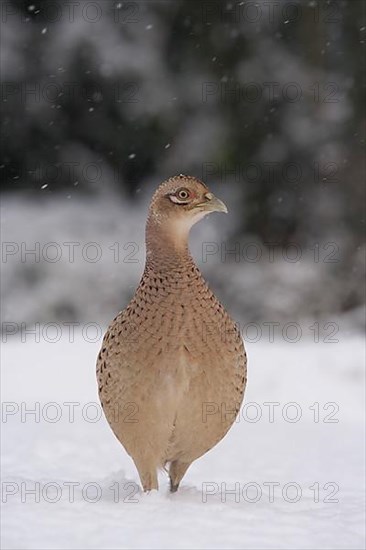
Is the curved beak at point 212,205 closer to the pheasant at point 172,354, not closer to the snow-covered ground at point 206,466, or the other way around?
the pheasant at point 172,354

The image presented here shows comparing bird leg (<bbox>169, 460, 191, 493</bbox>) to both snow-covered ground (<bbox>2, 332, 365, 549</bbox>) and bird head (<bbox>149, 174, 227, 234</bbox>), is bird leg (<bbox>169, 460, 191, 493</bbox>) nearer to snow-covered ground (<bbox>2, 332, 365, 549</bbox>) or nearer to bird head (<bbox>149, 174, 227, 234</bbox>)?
snow-covered ground (<bbox>2, 332, 365, 549</bbox>)

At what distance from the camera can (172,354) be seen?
12.9ft

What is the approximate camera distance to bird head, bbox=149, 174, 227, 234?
3992 mm

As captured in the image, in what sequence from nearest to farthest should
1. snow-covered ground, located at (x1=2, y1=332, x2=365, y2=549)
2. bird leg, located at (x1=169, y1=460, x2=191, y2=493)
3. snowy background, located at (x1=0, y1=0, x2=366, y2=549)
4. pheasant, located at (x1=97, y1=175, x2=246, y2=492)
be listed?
snow-covered ground, located at (x1=2, y1=332, x2=365, y2=549) < pheasant, located at (x1=97, y1=175, x2=246, y2=492) < bird leg, located at (x1=169, y1=460, x2=191, y2=493) < snowy background, located at (x1=0, y1=0, x2=366, y2=549)

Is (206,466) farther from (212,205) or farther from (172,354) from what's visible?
(212,205)

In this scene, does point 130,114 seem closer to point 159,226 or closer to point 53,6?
point 53,6

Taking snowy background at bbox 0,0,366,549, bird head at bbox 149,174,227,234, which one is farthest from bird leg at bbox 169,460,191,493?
snowy background at bbox 0,0,366,549

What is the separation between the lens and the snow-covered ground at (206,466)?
10.7 ft

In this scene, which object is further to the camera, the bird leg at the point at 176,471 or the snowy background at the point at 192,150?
the snowy background at the point at 192,150

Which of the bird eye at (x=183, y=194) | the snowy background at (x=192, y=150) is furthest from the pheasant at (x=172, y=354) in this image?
the snowy background at (x=192, y=150)

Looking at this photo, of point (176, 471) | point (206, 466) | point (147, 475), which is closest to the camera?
point (147, 475)

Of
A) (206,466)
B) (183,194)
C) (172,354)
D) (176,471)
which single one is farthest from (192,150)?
(172,354)

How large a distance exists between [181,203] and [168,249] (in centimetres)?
18

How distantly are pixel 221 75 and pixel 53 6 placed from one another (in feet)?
6.42
